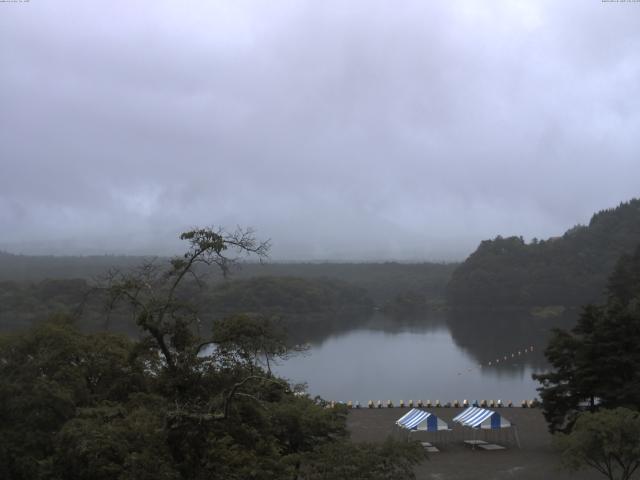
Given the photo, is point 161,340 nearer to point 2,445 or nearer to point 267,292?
point 2,445

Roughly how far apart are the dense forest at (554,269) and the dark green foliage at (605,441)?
53088 mm

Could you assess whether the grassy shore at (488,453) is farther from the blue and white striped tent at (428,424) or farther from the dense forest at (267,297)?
the dense forest at (267,297)

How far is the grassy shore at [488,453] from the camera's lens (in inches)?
478

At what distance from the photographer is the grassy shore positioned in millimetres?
12148

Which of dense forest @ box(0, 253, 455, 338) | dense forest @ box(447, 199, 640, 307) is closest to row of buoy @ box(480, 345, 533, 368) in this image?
dense forest @ box(0, 253, 455, 338)

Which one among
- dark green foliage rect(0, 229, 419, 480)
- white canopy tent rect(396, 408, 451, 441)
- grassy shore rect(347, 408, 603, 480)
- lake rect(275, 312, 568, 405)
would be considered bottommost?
lake rect(275, 312, 568, 405)

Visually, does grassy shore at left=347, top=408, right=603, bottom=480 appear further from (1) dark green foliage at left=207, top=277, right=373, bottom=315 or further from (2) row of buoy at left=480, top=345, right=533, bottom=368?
(1) dark green foliage at left=207, top=277, right=373, bottom=315

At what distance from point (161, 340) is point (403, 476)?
2.65m

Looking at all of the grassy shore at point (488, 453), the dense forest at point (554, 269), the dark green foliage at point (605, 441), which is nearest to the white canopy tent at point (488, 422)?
the grassy shore at point (488, 453)

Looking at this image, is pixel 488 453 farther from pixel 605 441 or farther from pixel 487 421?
pixel 605 441

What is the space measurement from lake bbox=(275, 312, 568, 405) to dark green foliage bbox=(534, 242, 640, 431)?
6658 millimetres

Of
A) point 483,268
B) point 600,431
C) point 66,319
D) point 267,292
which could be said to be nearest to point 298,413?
point 600,431

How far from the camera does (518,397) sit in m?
23.9

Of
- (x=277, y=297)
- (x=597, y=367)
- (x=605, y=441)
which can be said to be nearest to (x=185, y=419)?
(x=605, y=441)
